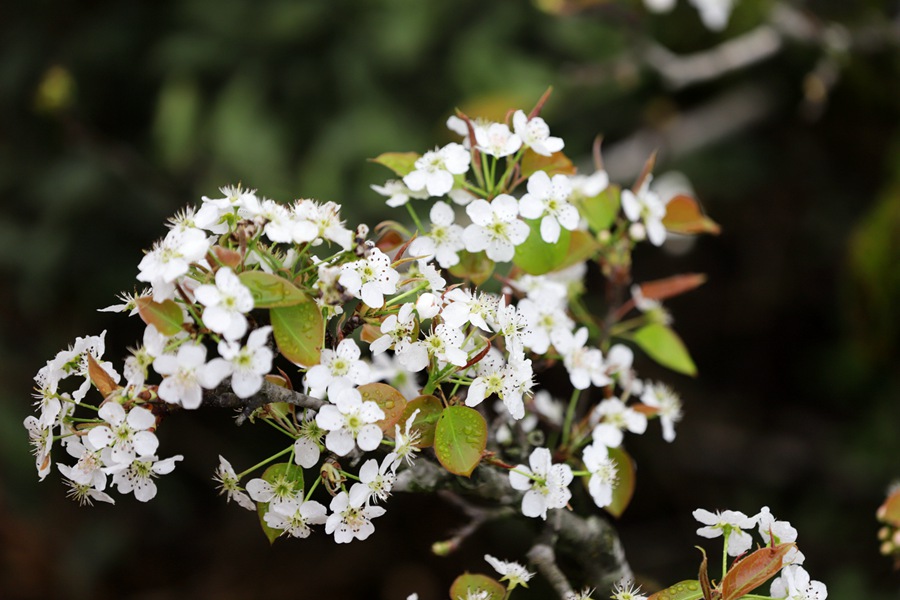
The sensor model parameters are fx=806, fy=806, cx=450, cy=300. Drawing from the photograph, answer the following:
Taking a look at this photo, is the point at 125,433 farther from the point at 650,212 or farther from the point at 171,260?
the point at 650,212

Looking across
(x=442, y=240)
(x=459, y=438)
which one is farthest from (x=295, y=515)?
(x=442, y=240)

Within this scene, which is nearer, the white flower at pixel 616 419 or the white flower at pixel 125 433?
the white flower at pixel 125 433

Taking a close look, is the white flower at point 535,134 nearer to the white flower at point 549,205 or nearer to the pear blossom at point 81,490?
the white flower at point 549,205

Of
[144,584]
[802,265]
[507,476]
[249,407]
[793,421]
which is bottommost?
[144,584]

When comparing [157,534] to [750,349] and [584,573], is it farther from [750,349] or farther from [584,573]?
[584,573]

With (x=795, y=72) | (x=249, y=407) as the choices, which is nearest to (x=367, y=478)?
(x=249, y=407)

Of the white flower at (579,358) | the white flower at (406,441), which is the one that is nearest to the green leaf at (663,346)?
the white flower at (579,358)

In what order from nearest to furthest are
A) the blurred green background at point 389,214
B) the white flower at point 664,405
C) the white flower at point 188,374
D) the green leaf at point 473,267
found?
the white flower at point 188,374 → the green leaf at point 473,267 → the white flower at point 664,405 → the blurred green background at point 389,214
